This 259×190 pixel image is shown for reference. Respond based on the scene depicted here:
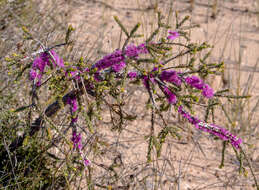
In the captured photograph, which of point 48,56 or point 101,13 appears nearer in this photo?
point 48,56

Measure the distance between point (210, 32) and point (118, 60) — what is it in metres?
2.96

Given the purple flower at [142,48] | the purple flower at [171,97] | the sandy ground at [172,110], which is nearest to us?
the purple flower at [142,48]

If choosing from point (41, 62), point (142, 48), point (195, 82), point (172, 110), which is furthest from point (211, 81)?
point (41, 62)

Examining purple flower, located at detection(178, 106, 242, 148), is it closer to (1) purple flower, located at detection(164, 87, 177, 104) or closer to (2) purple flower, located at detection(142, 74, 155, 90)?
(1) purple flower, located at detection(164, 87, 177, 104)

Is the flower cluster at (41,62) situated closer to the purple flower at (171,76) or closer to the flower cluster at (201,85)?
the purple flower at (171,76)

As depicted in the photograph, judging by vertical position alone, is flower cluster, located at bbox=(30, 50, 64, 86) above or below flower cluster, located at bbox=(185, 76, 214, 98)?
above

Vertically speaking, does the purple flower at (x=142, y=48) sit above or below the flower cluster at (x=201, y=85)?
above

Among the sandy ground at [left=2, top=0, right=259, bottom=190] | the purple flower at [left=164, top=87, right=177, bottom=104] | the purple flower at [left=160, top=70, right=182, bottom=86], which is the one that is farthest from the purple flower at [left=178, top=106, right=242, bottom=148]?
the sandy ground at [left=2, top=0, right=259, bottom=190]

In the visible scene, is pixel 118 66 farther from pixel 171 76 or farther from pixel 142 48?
pixel 171 76

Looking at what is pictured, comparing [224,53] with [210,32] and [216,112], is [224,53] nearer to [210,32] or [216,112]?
[210,32]

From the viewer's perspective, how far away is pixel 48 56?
71.4 inches

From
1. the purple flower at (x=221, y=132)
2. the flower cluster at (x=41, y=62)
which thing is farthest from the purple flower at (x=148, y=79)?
the flower cluster at (x=41, y=62)

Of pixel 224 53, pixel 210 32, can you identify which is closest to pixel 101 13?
pixel 210 32

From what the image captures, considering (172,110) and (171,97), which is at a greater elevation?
(171,97)
